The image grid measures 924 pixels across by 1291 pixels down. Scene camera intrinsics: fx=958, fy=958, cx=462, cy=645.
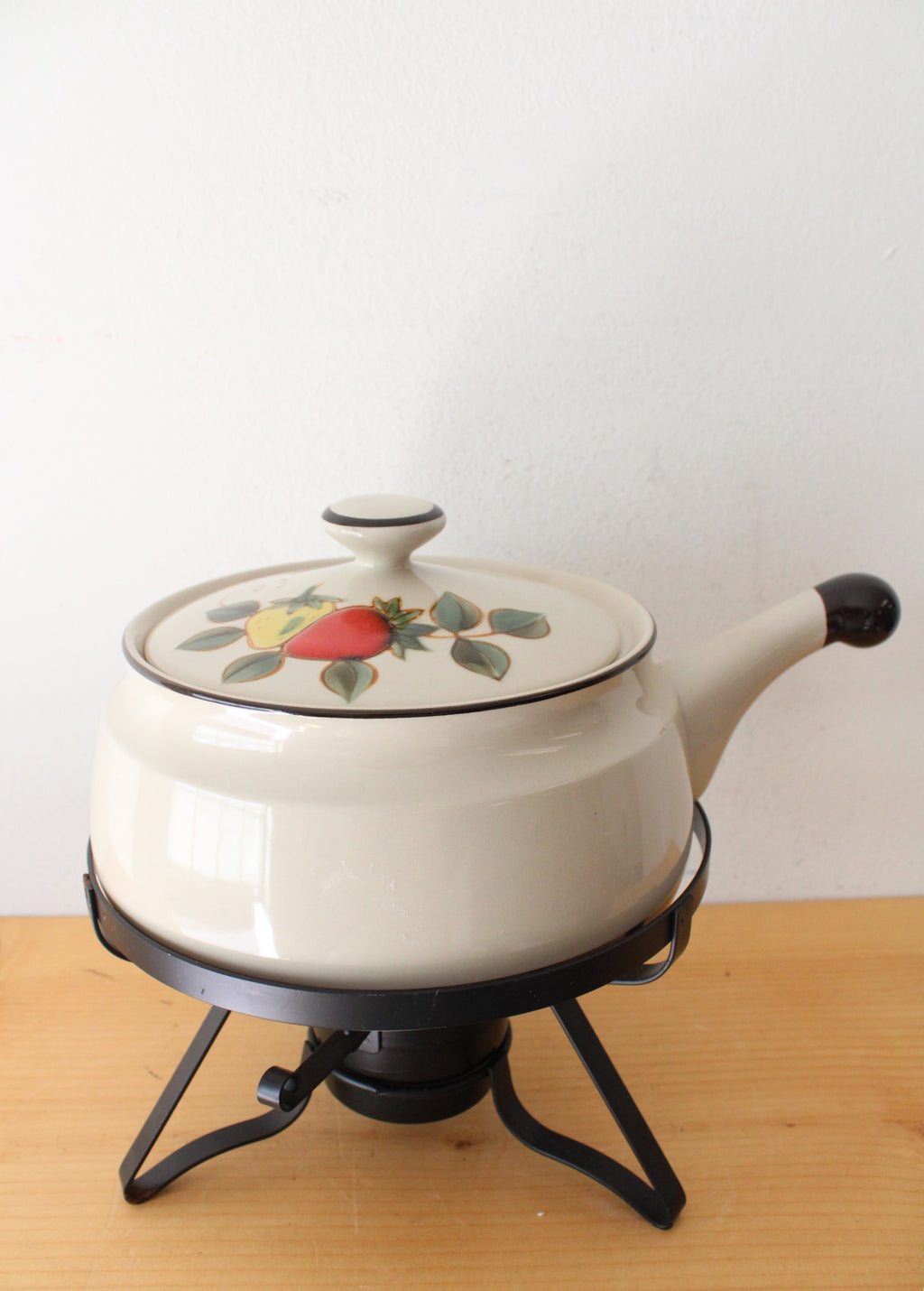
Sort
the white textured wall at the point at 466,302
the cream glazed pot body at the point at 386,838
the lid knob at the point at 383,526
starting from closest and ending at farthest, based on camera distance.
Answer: the cream glazed pot body at the point at 386,838 < the lid knob at the point at 383,526 < the white textured wall at the point at 466,302

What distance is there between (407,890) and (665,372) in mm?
496

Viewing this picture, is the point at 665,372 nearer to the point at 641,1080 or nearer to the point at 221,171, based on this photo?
the point at 221,171

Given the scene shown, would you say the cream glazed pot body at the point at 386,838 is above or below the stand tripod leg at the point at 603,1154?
above

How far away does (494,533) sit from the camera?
79 centimetres

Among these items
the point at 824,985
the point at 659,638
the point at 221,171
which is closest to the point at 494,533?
the point at 659,638

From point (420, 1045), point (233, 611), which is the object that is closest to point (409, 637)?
point (233, 611)

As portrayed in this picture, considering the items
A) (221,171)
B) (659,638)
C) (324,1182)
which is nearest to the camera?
(324,1182)

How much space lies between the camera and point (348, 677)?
1.52 ft

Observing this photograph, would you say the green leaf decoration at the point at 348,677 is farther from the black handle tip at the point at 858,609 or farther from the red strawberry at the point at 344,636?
the black handle tip at the point at 858,609

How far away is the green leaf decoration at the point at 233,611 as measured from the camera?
536 millimetres

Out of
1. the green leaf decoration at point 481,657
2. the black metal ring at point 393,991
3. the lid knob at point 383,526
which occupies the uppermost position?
the lid knob at point 383,526

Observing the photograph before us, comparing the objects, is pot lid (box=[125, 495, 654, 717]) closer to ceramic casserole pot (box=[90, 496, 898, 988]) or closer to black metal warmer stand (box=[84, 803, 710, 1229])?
ceramic casserole pot (box=[90, 496, 898, 988])

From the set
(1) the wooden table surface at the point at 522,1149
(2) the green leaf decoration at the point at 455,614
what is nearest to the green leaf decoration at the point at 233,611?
(2) the green leaf decoration at the point at 455,614

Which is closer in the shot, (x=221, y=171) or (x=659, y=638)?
(x=221, y=171)
